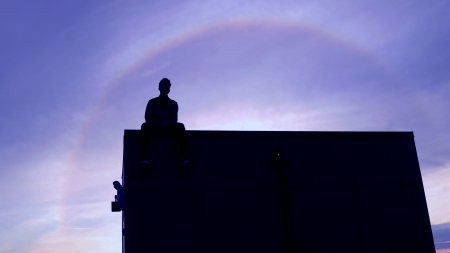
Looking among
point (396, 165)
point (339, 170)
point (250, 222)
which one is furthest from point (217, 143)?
point (396, 165)

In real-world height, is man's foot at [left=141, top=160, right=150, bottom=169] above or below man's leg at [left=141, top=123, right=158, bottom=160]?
below

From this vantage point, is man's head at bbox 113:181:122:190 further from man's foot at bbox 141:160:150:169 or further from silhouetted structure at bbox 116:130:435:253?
man's foot at bbox 141:160:150:169

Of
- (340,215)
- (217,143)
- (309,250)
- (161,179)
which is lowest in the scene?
(309,250)

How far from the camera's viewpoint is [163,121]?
44.1ft

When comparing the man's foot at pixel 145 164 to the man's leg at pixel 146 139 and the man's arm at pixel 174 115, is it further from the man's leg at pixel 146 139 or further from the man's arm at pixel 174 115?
the man's arm at pixel 174 115

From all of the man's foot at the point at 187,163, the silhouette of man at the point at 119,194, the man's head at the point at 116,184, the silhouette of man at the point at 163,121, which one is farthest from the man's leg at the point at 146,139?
the silhouette of man at the point at 119,194

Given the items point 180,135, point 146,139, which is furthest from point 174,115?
point 146,139

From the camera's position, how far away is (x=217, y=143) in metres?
13.7

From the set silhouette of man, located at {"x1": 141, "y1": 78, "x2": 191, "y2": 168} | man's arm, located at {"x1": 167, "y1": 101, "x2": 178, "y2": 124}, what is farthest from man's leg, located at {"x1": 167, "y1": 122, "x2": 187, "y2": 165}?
man's arm, located at {"x1": 167, "y1": 101, "x2": 178, "y2": 124}

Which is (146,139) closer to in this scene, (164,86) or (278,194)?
(164,86)

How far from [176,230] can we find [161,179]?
132 cm

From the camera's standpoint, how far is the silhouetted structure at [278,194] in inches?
497

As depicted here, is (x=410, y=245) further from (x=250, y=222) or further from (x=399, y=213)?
(x=250, y=222)

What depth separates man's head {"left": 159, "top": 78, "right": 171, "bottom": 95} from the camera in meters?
13.5
